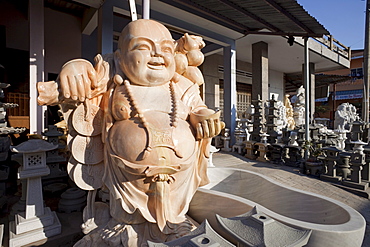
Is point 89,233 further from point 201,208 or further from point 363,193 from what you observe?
point 363,193

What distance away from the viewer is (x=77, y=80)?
1.45 m

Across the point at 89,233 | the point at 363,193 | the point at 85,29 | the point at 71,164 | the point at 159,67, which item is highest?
the point at 85,29

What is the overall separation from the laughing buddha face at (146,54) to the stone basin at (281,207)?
1065 millimetres

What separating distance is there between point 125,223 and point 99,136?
0.68 meters

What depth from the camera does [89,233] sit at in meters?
1.63

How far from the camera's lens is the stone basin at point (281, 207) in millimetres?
1220

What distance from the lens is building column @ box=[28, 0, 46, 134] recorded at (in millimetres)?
4551

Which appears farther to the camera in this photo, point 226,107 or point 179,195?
point 226,107

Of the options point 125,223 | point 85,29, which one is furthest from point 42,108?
point 125,223

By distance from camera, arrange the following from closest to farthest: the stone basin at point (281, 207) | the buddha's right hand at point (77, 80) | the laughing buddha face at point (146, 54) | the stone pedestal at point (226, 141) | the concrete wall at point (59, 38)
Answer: the stone basin at point (281, 207) < the buddha's right hand at point (77, 80) < the laughing buddha face at point (146, 54) < the concrete wall at point (59, 38) < the stone pedestal at point (226, 141)

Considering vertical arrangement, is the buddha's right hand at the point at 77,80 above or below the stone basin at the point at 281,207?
above

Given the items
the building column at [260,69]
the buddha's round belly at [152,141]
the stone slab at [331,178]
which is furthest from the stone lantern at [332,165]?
the building column at [260,69]

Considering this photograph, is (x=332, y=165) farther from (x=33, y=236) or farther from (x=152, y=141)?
(x=33, y=236)

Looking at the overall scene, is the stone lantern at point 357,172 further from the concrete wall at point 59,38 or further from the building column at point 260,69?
the concrete wall at point 59,38
